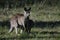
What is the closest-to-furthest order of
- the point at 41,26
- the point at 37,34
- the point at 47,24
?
1. the point at 37,34
2. the point at 41,26
3. the point at 47,24

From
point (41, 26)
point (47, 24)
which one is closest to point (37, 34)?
point (41, 26)

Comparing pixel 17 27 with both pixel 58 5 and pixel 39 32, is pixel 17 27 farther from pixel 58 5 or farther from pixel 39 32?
pixel 58 5

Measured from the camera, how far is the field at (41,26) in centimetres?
935

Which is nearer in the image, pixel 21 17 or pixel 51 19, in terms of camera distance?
pixel 21 17

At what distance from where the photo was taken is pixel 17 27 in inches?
387

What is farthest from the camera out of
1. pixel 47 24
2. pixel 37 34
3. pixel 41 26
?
pixel 47 24

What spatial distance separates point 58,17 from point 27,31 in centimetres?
397

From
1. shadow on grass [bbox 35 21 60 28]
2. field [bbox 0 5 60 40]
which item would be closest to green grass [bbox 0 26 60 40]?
field [bbox 0 5 60 40]

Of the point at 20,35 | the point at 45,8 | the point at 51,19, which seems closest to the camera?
the point at 20,35

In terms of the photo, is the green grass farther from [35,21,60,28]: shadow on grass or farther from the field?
[35,21,60,28]: shadow on grass

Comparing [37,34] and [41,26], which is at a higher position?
[41,26]

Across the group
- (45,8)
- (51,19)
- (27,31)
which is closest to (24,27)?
(27,31)

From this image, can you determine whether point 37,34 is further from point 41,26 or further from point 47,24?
point 47,24

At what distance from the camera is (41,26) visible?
1124 cm
